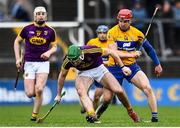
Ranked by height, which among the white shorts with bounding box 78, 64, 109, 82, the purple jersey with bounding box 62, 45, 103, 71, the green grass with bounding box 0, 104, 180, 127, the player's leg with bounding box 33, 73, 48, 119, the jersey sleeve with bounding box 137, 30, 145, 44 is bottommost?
the green grass with bounding box 0, 104, 180, 127

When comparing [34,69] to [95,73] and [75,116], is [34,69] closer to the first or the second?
[95,73]

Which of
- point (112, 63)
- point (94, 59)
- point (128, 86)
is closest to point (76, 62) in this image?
point (94, 59)

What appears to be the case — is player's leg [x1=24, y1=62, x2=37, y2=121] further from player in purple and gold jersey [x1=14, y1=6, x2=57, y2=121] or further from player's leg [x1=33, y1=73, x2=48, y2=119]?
player's leg [x1=33, y1=73, x2=48, y2=119]

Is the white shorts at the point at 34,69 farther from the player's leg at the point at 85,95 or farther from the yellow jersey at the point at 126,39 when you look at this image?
the yellow jersey at the point at 126,39

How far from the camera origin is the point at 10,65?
31062mm

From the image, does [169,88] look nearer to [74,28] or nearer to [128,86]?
[128,86]

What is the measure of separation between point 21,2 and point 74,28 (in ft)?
7.14

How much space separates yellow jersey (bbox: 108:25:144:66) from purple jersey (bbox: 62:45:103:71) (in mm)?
821

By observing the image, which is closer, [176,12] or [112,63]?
[112,63]

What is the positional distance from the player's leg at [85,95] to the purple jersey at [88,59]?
247 mm

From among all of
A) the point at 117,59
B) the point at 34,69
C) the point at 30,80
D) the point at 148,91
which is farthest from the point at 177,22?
the point at 117,59

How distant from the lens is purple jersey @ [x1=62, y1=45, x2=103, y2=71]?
60.2 ft

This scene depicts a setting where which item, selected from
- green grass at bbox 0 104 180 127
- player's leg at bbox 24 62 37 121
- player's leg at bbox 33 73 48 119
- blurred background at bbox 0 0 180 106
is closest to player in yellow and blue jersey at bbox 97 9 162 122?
green grass at bbox 0 104 180 127

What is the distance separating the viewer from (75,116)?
23.0 m
